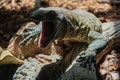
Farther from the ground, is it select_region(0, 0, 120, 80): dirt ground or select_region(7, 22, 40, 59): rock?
select_region(7, 22, 40, 59): rock

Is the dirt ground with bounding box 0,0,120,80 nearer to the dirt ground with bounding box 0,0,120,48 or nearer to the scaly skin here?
the dirt ground with bounding box 0,0,120,48

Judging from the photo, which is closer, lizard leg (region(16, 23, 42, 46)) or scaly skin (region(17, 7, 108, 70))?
scaly skin (region(17, 7, 108, 70))

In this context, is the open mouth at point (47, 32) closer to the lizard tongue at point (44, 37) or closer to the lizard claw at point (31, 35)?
the lizard tongue at point (44, 37)

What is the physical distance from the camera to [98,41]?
9.48ft

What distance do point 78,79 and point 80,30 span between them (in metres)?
0.37

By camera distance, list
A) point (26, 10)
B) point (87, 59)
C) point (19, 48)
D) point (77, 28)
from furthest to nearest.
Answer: point (26, 10) → point (19, 48) → point (77, 28) → point (87, 59)

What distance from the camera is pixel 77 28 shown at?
2973 millimetres

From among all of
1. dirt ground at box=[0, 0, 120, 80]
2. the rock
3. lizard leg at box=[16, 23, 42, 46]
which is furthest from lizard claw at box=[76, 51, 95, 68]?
dirt ground at box=[0, 0, 120, 80]

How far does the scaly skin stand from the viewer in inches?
→ 105

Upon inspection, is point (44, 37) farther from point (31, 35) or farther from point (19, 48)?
point (19, 48)

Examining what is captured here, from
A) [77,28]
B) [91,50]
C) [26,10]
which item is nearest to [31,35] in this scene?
[77,28]

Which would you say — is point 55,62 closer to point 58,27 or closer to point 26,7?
point 58,27

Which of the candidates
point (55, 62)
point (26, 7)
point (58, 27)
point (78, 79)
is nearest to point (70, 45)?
point (55, 62)

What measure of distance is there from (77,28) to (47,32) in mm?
321
